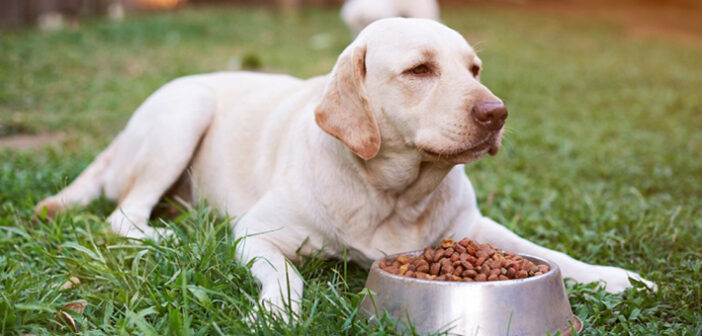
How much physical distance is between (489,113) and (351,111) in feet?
1.64

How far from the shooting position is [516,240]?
9.33 feet

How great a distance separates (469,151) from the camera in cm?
235

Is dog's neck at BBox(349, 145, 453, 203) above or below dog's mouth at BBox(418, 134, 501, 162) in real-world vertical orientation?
below

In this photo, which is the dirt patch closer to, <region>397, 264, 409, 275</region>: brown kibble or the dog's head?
the dog's head

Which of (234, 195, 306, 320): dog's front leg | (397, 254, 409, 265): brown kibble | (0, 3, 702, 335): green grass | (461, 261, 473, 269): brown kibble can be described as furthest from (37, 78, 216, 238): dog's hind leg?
(461, 261, 473, 269): brown kibble

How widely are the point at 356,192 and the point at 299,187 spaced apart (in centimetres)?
24

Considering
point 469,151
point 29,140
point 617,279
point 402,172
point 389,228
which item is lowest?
point 29,140

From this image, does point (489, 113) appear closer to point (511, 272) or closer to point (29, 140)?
point (511, 272)

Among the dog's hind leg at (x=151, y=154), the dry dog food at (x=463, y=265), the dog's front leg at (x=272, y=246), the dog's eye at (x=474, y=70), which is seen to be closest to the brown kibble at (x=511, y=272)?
the dry dog food at (x=463, y=265)

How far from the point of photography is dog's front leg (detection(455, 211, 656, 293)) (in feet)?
8.46

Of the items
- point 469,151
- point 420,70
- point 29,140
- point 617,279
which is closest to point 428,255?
point 469,151

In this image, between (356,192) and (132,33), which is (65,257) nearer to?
(356,192)

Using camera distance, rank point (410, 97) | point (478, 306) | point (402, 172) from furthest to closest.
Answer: point (402, 172), point (410, 97), point (478, 306)

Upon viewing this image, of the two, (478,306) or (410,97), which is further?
(410,97)
